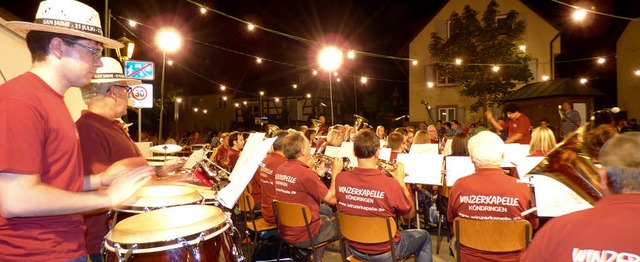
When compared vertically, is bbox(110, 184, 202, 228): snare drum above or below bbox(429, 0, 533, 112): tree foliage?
below

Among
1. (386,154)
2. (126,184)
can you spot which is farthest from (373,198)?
(386,154)

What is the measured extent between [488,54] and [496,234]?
2164cm

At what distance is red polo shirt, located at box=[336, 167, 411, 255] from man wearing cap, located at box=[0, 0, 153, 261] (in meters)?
2.55

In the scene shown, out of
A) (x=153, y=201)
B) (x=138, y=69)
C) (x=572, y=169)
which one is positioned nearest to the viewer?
(x=572, y=169)

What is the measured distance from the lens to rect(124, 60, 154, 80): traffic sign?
36.9 ft

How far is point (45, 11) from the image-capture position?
2.05m

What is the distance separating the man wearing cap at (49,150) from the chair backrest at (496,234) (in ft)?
9.30

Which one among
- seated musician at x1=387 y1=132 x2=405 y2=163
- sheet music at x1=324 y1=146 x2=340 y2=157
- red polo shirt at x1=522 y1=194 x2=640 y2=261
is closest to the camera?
red polo shirt at x1=522 y1=194 x2=640 y2=261

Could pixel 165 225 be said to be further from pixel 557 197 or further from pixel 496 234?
pixel 557 197

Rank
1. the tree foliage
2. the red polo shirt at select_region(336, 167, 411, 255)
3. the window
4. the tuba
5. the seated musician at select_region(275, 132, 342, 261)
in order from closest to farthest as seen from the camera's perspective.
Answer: the tuba, the red polo shirt at select_region(336, 167, 411, 255), the seated musician at select_region(275, 132, 342, 261), the tree foliage, the window

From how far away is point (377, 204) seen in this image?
4.20 m

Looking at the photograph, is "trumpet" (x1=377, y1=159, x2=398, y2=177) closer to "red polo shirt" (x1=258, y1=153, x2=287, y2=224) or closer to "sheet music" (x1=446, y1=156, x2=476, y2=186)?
"sheet music" (x1=446, y1=156, x2=476, y2=186)

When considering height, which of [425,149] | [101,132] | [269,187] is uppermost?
[101,132]

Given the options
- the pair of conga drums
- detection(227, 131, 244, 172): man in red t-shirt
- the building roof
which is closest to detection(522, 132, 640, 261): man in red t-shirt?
the pair of conga drums
